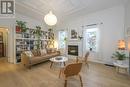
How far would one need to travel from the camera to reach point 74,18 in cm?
677

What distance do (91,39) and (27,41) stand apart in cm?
416

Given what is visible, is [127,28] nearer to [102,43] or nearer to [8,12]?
[102,43]

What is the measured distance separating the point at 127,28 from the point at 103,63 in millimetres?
2243

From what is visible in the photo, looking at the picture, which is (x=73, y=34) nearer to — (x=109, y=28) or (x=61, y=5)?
(x=61, y=5)

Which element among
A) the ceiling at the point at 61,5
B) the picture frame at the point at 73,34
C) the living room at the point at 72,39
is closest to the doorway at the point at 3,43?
the living room at the point at 72,39

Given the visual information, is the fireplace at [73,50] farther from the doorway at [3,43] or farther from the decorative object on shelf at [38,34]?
the doorway at [3,43]

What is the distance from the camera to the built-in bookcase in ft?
18.6

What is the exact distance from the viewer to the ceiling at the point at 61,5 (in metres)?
4.70

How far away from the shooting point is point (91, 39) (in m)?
6.02

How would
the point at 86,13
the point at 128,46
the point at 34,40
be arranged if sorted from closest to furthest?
the point at 128,46, the point at 86,13, the point at 34,40

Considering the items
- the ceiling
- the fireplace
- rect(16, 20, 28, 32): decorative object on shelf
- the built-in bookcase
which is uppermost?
the ceiling

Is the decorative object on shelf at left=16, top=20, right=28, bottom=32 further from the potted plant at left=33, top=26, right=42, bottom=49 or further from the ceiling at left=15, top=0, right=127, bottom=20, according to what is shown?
the potted plant at left=33, top=26, right=42, bottom=49

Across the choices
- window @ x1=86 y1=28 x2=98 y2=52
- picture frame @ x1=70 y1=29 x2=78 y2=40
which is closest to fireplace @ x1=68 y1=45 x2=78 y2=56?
picture frame @ x1=70 y1=29 x2=78 y2=40

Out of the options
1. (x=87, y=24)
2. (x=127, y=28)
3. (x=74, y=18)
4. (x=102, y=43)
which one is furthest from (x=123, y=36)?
(x=74, y=18)
